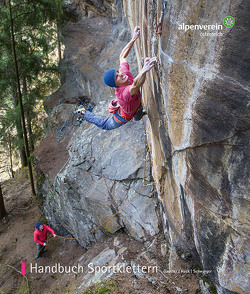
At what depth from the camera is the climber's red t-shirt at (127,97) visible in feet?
12.9

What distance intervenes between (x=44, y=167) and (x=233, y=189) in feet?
25.8

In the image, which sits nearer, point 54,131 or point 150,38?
point 150,38

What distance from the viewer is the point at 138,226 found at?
5.74 m

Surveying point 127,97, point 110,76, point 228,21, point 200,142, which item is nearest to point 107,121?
point 127,97

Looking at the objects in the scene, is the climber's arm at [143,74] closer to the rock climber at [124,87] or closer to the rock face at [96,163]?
the rock climber at [124,87]

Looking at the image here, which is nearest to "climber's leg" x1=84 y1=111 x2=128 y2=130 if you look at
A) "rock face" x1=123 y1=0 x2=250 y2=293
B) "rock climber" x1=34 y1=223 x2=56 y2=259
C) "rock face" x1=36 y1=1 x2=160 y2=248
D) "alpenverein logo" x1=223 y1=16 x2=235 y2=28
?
"rock face" x1=123 y1=0 x2=250 y2=293

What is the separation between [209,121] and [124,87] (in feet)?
6.14

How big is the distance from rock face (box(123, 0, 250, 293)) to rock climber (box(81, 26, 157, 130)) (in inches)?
13.4

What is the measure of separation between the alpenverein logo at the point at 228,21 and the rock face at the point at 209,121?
35 mm

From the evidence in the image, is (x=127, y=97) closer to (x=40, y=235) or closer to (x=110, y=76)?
(x=110, y=76)

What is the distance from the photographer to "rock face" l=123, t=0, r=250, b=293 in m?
2.22

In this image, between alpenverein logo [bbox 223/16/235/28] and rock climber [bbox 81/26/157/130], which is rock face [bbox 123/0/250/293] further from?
rock climber [bbox 81/26/157/130]

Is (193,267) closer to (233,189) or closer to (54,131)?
(233,189)

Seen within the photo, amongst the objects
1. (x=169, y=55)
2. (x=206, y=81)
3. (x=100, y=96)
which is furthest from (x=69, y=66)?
(x=206, y=81)
